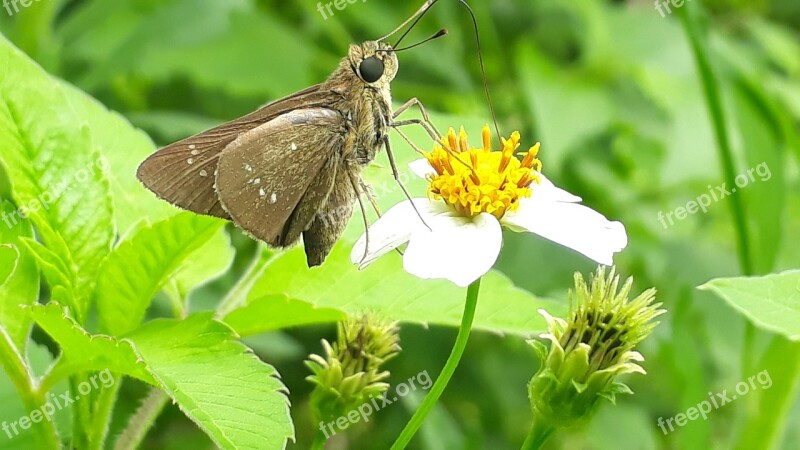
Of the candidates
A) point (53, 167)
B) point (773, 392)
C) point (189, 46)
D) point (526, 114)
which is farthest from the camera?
point (526, 114)

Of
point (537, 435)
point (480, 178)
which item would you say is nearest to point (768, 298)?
point (537, 435)

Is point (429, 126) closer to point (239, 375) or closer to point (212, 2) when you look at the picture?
point (239, 375)

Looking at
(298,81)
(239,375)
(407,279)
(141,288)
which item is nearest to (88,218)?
(141,288)

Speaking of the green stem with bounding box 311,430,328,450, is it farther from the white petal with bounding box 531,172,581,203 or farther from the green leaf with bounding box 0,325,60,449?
the white petal with bounding box 531,172,581,203

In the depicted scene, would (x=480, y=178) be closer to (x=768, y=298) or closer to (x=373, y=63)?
(x=373, y=63)
